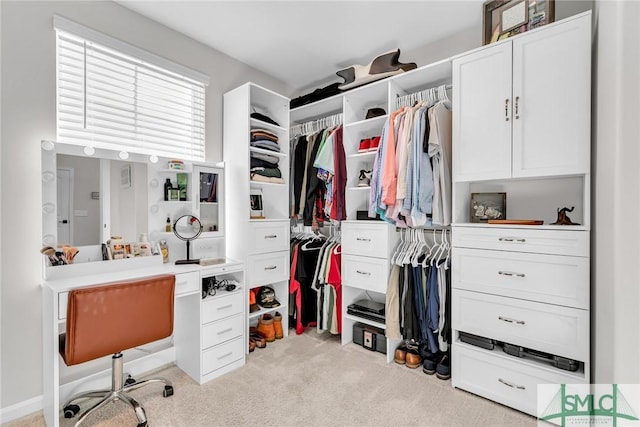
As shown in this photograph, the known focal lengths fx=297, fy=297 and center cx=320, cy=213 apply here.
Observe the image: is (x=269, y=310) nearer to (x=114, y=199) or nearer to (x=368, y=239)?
(x=368, y=239)

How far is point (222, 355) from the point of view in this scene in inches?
85.9

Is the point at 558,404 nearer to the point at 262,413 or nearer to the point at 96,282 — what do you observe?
the point at 262,413

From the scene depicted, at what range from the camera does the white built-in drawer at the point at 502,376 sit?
168 cm

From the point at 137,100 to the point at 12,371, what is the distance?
1.90m

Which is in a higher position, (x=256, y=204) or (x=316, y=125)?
(x=316, y=125)

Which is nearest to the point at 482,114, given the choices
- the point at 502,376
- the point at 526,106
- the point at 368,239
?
the point at 526,106

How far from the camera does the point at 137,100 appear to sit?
2268 millimetres

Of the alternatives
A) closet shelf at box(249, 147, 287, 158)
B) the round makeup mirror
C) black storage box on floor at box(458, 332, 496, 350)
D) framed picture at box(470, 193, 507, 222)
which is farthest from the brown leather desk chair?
framed picture at box(470, 193, 507, 222)

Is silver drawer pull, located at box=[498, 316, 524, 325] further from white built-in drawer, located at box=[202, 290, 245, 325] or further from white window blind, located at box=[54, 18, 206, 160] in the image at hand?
white window blind, located at box=[54, 18, 206, 160]

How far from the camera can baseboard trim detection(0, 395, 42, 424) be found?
1688 mm

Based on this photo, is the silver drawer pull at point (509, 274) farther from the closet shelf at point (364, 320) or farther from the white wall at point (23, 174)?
the white wall at point (23, 174)

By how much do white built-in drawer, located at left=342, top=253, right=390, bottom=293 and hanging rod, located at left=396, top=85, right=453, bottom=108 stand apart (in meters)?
1.32

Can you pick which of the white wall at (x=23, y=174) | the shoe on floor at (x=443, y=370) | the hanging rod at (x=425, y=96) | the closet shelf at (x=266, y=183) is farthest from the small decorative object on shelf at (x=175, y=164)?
the shoe on floor at (x=443, y=370)

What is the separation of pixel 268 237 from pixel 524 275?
1955 mm
